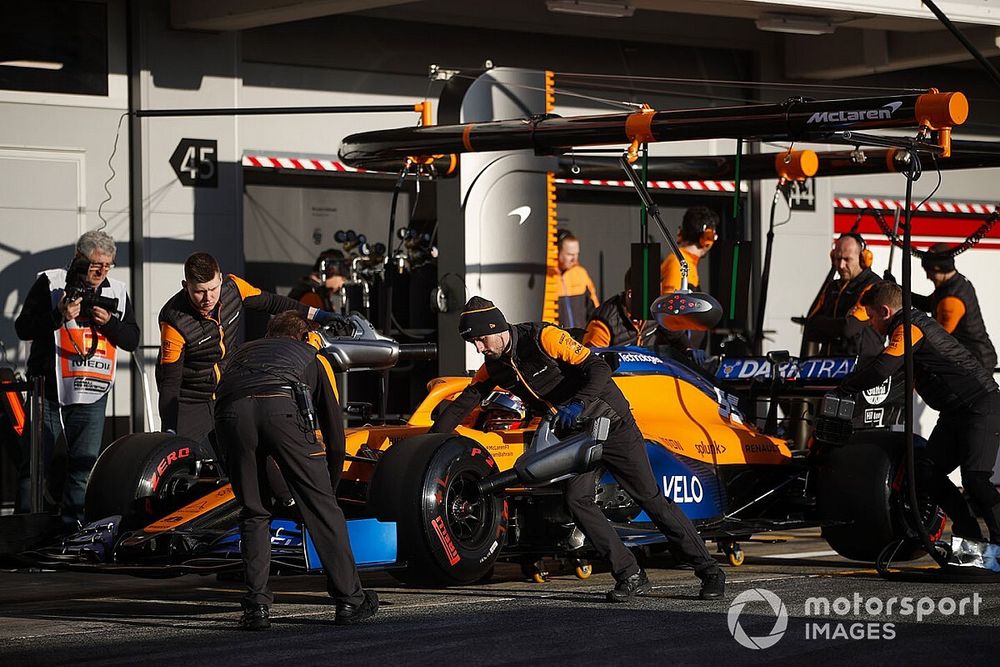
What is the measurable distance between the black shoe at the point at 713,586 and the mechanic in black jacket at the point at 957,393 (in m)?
1.86

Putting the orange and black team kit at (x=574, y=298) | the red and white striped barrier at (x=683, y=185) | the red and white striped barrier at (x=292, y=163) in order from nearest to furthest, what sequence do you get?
the orange and black team kit at (x=574, y=298) → the red and white striped barrier at (x=292, y=163) → the red and white striped barrier at (x=683, y=185)

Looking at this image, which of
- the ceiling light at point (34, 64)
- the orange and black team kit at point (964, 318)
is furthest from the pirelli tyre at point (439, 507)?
the ceiling light at point (34, 64)

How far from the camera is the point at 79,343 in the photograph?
11.4 meters

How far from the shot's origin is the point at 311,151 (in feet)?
49.6

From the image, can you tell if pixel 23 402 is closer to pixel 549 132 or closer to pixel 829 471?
pixel 549 132

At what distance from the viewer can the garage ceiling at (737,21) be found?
14.1 meters

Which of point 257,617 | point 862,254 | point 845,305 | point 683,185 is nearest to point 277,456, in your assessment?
point 257,617

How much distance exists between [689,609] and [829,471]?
229 cm

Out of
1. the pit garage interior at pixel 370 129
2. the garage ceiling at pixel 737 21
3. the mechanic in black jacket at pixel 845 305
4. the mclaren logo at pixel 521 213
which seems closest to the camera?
the mechanic in black jacket at pixel 845 305

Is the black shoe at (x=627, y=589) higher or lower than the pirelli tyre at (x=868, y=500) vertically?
lower

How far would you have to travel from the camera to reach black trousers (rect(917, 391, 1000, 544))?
33.9 ft

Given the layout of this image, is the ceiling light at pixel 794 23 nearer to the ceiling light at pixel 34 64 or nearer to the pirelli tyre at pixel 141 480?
the ceiling light at pixel 34 64

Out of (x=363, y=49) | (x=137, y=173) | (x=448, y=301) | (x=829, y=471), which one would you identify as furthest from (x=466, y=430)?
(x=363, y=49)

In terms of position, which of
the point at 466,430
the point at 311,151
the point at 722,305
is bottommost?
the point at 466,430
